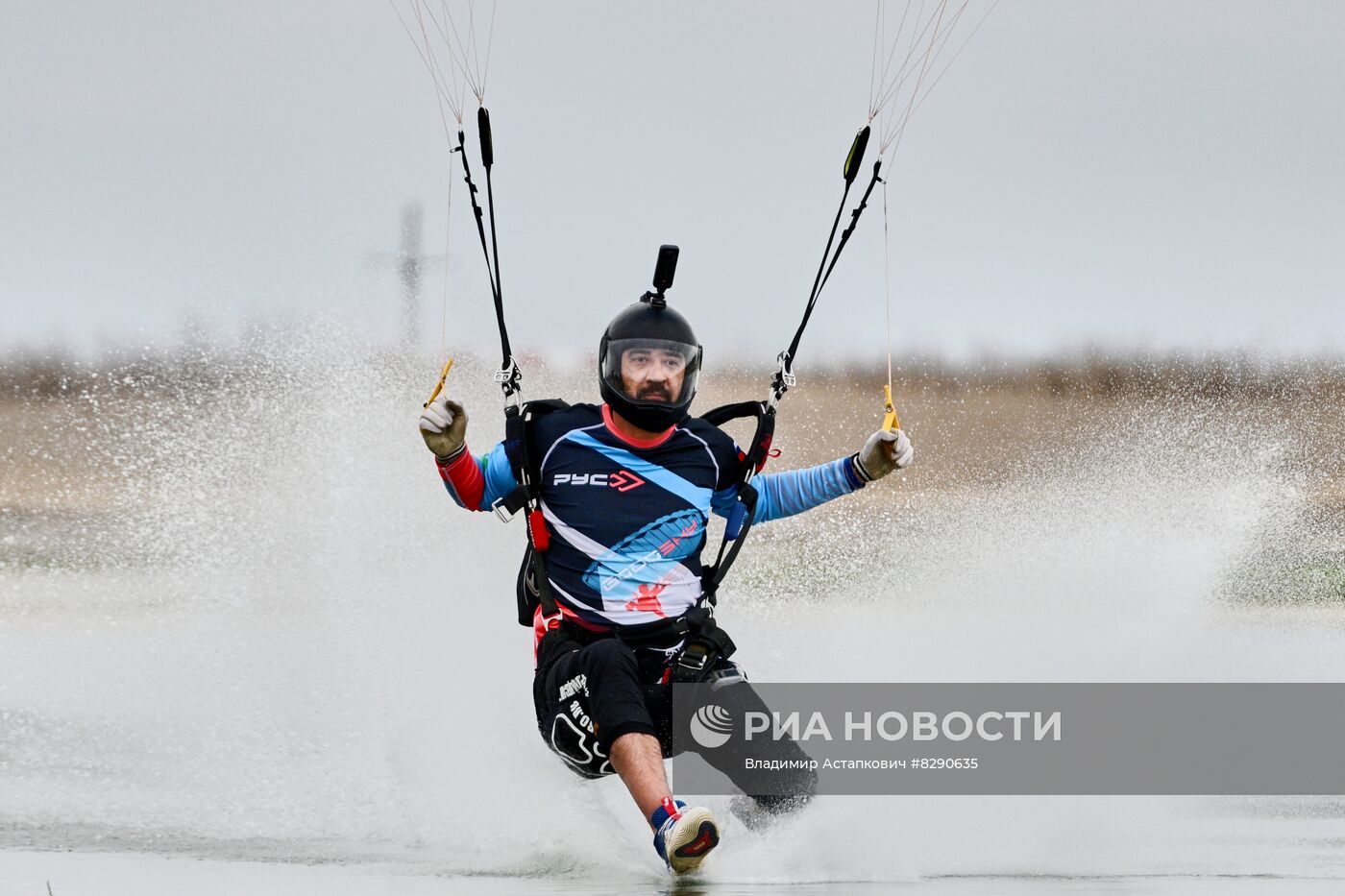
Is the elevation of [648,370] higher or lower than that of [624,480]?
higher

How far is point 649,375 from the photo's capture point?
5.13 meters

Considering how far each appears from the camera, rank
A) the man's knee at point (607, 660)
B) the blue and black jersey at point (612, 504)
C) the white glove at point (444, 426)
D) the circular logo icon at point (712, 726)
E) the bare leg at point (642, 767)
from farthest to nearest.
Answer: the blue and black jersey at point (612, 504), the circular logo icon at point (712, 726), the white glove at point (444, 426), the man's knee at point (607, 660), the bare leg at point (642, 767)

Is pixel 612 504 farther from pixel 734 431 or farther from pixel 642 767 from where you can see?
pixel 734 431

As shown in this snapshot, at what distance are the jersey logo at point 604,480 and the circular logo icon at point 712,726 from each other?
3.02 feet

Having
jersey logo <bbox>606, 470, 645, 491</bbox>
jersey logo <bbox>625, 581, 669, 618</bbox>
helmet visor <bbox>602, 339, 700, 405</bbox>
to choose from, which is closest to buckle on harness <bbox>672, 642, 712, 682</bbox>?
jersey logo <bbox>625, 581, 669, 618</bbox>

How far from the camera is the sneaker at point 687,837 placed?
410cm

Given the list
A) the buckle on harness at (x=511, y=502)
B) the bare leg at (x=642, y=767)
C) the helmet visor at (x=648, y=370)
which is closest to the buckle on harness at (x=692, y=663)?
the bare leg at (x=642, y=767)

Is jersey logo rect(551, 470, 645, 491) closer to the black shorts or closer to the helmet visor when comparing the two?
the helmet visor

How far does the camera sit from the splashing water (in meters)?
5.40

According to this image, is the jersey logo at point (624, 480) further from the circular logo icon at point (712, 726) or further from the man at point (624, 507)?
the circular logo icon at point (712, 726)

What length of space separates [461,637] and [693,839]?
397 centimetres

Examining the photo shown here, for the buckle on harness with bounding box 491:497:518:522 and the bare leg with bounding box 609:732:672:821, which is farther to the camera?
the buckle on harness with bounding box 491:497:518:522

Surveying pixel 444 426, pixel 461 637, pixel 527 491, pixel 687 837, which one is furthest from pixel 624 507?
pixel 461 637

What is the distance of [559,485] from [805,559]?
739 centimetres
